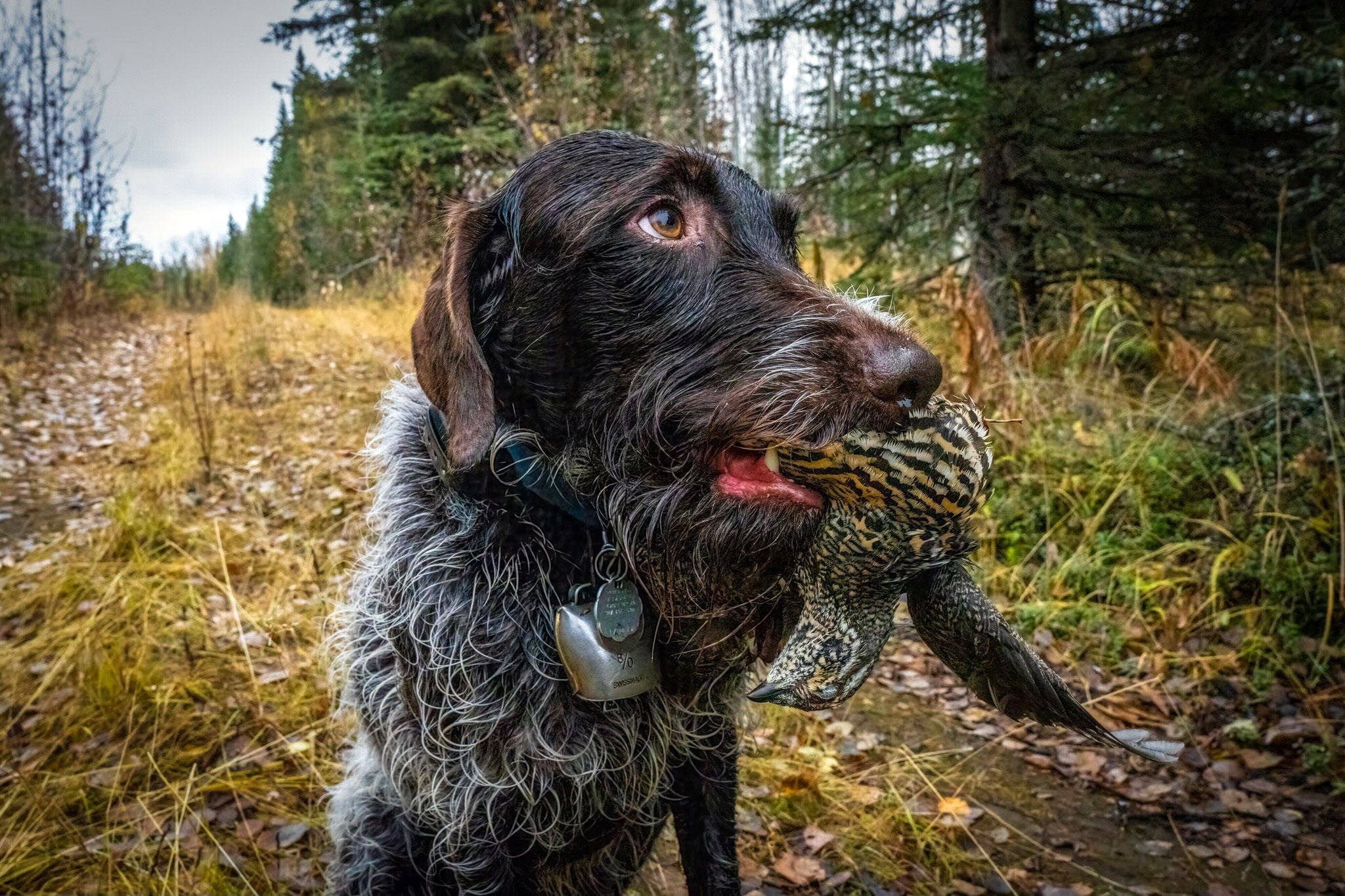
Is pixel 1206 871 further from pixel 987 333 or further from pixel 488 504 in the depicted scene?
pixel 987 333

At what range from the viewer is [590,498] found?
167 centimetres

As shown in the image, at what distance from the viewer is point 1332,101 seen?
420 cm

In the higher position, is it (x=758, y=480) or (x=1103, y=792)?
(x=758, y=480)

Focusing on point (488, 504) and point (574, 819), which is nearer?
point (488, 504)

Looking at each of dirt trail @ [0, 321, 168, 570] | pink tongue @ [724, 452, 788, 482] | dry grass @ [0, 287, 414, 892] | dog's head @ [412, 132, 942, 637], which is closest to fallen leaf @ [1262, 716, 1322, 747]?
dog's head @ [412, 132, 942, 637]

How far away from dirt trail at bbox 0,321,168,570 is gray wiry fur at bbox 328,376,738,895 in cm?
309

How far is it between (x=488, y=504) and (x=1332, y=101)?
15.8ft

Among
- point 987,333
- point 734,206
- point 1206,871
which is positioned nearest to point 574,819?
point 734,206

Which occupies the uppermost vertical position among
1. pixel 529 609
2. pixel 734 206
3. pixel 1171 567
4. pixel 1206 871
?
pixel 734 206

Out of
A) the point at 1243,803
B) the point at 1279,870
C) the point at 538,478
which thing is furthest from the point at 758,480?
the point at 1243,803

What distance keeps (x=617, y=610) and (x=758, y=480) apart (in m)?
0.43

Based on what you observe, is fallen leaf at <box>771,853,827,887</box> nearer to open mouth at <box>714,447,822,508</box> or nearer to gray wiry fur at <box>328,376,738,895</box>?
gray wiry fur at <box>328,376,738,895</box>

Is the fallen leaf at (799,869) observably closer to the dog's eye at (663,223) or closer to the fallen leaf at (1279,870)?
the fallen leaf at (1279,870)

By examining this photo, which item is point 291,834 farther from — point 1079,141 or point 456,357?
point 1079,141
